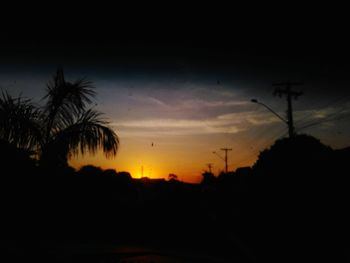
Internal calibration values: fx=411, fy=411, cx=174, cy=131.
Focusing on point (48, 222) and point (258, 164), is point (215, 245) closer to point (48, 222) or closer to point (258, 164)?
point (48, 222)

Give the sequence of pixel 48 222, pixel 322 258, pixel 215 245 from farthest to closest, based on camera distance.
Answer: pixel 215 245 → pixel 322 258 → pixel 48 222

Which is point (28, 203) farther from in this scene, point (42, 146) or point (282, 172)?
point (282, 172)

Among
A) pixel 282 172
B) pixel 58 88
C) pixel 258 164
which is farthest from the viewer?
pixel 258 164

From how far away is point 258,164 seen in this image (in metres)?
35.9

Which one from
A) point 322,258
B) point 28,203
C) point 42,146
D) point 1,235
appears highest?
point 42,146

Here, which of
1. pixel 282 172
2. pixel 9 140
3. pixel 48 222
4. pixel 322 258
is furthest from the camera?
pixel 282 172

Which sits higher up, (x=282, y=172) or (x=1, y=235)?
(x=282, y=172)

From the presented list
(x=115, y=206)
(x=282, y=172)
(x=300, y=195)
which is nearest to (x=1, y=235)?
(x=115, y=206)

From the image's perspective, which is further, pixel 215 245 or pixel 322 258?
pixel 215 245

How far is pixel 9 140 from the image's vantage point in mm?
7453

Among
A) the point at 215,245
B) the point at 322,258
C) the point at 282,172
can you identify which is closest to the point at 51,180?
the point at 215,245

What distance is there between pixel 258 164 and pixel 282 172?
43.4 ft

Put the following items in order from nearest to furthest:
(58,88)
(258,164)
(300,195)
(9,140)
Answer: (9,140) < (58,88) < (300,195) < (258,164)

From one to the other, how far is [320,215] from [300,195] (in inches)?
116
